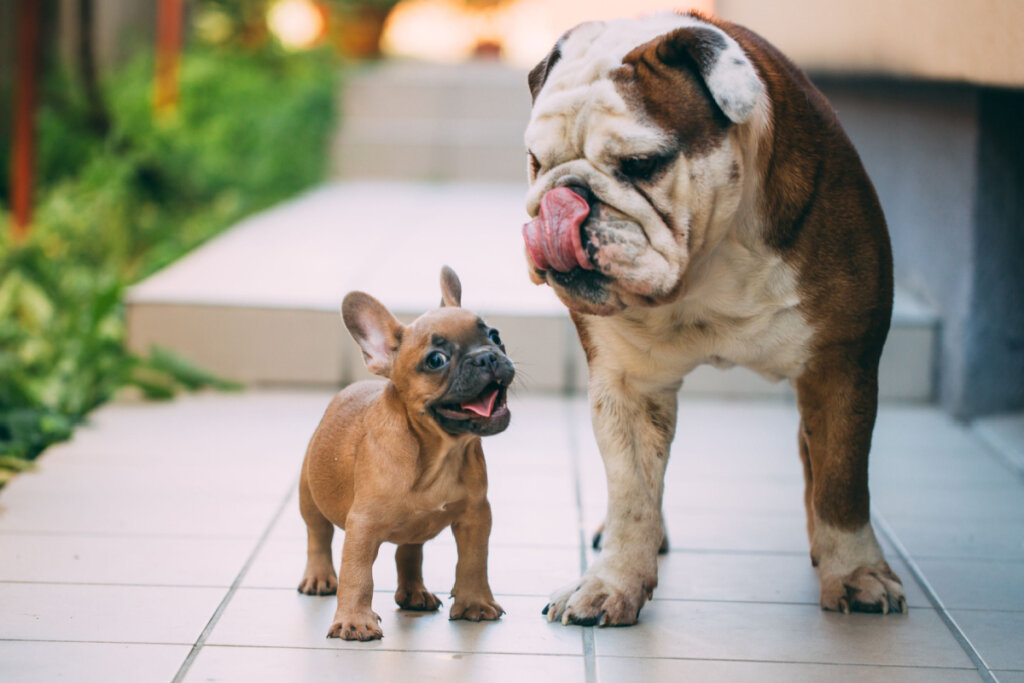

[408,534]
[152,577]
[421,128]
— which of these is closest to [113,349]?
[152,577]

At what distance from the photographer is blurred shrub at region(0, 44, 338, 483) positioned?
17.5 feet

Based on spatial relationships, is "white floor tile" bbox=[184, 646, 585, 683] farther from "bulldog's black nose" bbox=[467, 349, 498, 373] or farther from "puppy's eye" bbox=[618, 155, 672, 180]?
"puppy's eye" bbox=[618, 155, 672, 180]

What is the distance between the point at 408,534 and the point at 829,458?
1.06 metres

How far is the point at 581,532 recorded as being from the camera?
3.76m

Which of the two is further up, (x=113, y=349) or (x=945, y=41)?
(x=945, y=41)

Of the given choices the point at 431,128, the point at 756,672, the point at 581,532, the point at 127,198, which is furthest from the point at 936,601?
the point at 431,128

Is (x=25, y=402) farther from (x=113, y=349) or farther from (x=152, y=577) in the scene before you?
(x=152, y=577)

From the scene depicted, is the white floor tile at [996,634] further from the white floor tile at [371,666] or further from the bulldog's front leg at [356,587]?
the bulldog's front leg at [356,587]

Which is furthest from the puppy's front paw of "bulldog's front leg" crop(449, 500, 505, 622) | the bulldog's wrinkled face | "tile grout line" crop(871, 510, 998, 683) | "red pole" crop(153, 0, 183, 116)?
"red pole" crop(153, 0, 183, 116)

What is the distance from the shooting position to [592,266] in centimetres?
267

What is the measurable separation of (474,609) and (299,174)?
24.2 ft

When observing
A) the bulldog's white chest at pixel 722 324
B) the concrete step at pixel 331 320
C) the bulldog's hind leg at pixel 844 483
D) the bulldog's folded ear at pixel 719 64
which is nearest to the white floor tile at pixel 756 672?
the bulldog's hind leg at pixel 844 483

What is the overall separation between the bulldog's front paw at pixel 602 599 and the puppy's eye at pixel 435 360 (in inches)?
27.5

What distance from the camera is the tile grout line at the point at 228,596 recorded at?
8.98 ft
